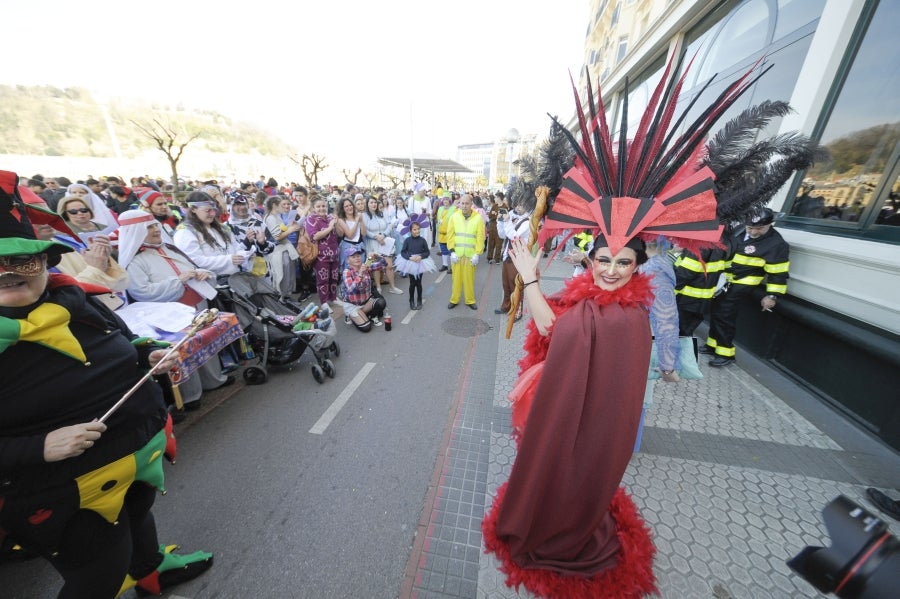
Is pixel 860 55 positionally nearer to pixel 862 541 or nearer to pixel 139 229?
pixel 862 541

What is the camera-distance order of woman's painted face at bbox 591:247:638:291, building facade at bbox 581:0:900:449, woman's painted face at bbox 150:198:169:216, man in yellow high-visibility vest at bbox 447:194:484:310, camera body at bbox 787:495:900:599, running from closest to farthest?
camera body at bbox 787:495:900:599 → woman's painted face at bbox 591:247:638:291 → building facade at bbox 581:0:900:449 → woman's painted face at bbox 150:198:169:216 → man in yellow high-visibility vest at bbox 447:194:484:310

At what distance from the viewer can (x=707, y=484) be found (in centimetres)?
288

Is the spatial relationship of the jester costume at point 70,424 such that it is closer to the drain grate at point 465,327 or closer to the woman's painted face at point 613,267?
the woman's painted face at point 613,267

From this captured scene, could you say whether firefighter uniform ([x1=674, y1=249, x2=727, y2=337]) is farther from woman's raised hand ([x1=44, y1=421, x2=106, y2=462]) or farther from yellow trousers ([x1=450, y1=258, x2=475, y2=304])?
woman's raised hand ([x1=44, y1=421, x2=106, y2=462])

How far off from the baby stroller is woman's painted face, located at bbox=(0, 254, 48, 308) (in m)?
2.83

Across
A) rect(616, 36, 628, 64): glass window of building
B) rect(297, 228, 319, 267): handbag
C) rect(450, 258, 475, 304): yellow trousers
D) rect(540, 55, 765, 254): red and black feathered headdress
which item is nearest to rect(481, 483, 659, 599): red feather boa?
rect(540, 55, 765, 254): red and black feathered headdress

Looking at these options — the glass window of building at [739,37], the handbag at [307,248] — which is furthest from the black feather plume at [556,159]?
the glass window of building at [739,37]

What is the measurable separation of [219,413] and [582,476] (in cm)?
389

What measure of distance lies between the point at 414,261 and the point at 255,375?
3577 mm

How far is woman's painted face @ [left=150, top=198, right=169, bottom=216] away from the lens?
4.25 meters

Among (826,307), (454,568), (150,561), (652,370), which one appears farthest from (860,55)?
(150,561)

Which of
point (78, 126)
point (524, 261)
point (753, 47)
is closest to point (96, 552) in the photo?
point (524, 261)

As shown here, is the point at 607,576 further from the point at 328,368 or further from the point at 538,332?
the point at 328,368

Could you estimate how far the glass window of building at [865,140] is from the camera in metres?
3.63
